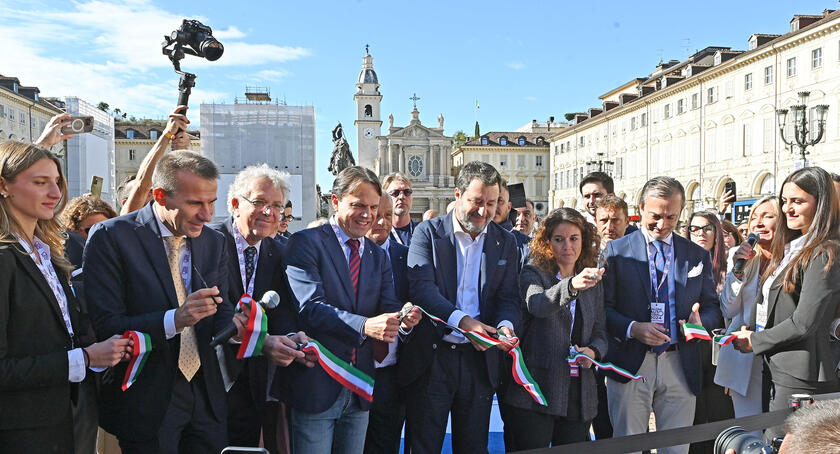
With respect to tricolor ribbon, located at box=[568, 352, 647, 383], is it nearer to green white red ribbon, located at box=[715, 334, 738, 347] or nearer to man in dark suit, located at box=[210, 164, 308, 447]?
green white red ribbon, located at box=[715, 334, 738, 347]

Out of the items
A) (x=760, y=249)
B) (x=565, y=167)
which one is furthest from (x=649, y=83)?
(x=760, y=249)

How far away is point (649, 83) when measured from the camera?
53281mm

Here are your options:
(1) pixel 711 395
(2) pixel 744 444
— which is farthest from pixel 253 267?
(1) pixel 711 395

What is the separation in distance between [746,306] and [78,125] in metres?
4.62

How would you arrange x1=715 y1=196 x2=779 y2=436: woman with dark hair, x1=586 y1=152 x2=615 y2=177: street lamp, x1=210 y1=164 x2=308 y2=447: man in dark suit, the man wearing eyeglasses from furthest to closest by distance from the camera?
x1=586 y1=152 x2=615 y2=177: street lamp
the man wearing eyeglasses
x1=715 y1=196 x2=779 y2=436: woman with dark hair
x1=210 y1=164 x2=308 y2=447: man in dark suit

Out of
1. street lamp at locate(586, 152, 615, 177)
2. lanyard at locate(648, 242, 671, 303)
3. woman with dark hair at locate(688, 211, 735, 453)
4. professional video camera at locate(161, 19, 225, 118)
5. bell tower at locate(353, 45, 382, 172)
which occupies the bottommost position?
woman with dark hair at locate(688, 211, 735, 453)

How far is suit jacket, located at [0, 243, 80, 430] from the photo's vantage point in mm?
2361

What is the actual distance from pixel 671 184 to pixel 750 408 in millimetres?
1653

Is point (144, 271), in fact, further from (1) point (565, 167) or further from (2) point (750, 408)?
(1) point (565, 167)

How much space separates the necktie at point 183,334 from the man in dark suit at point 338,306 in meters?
0.51

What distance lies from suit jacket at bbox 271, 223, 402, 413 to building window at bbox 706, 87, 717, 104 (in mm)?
42815

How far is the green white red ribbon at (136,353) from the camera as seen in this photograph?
8.57ft

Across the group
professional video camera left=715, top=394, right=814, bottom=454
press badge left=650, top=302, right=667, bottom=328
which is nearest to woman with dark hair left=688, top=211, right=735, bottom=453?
press badge left=650, top=302, right=667, bottom=328

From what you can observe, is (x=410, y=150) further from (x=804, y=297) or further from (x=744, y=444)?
(x=744, y=444)
